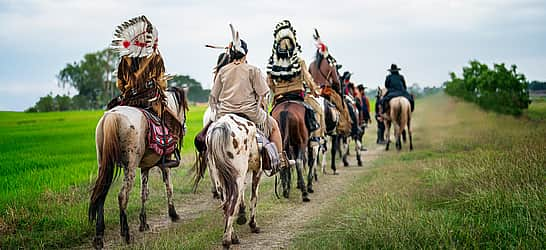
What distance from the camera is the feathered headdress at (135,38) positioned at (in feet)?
24.1

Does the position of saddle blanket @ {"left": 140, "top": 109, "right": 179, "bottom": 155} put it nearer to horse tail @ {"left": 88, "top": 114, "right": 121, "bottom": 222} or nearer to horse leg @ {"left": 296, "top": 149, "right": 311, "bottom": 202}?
horse tail @ {"left": 88, "top": 114, "right": 121, "bottom": 222}

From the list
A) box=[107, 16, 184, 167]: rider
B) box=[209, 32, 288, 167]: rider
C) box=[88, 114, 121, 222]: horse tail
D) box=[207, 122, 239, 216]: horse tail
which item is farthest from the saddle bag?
box=[88, 114, 121, 222]: horse tail

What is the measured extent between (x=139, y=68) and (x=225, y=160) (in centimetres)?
230

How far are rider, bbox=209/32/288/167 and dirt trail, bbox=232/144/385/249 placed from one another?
142 cm

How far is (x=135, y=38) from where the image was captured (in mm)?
7430

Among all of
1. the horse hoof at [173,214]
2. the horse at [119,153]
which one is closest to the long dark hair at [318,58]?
the horse hoof at [173,214]

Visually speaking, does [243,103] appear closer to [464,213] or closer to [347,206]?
[347,206]

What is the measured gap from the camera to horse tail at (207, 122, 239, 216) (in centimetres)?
598

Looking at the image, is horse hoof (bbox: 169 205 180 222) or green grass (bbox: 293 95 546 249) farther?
horse hoof (bbox: 169 205 180 222)

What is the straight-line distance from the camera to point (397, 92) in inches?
687

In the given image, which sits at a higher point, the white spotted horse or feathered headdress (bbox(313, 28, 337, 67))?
feathered headdress (bbox(313, 28, 337, 67))

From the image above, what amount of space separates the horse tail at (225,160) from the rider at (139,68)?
5.69ft

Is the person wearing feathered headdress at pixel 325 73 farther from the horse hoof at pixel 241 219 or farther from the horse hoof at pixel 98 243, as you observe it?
the horse hoof at pixel 98 243

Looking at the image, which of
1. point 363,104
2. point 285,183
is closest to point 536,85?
point 363,104
